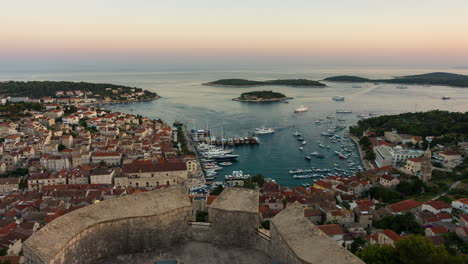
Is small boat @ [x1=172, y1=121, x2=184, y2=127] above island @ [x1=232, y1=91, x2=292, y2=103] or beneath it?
beneath

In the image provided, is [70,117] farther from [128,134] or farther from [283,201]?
[283,201]

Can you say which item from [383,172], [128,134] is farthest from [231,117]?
[383,172]

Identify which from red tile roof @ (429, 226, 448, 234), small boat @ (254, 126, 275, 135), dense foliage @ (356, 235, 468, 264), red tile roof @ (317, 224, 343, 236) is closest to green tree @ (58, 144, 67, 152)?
small boat @ (254, 126, 275, 135)

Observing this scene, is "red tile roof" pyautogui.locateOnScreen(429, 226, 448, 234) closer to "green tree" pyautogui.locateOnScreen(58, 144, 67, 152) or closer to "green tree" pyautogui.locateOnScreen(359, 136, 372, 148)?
"green tree" pyautogui.locateOnScreen(359, 136, 372, 148)

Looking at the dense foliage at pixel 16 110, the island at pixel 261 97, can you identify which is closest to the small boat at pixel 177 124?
the dense foliage at pixel 16 110

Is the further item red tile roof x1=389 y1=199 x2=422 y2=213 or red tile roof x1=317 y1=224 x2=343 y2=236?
red tile roof x1=389 y1=199 x2=422 y2=213

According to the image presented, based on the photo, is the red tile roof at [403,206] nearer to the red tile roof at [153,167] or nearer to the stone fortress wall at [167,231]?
the red tile roof at [153,167]
